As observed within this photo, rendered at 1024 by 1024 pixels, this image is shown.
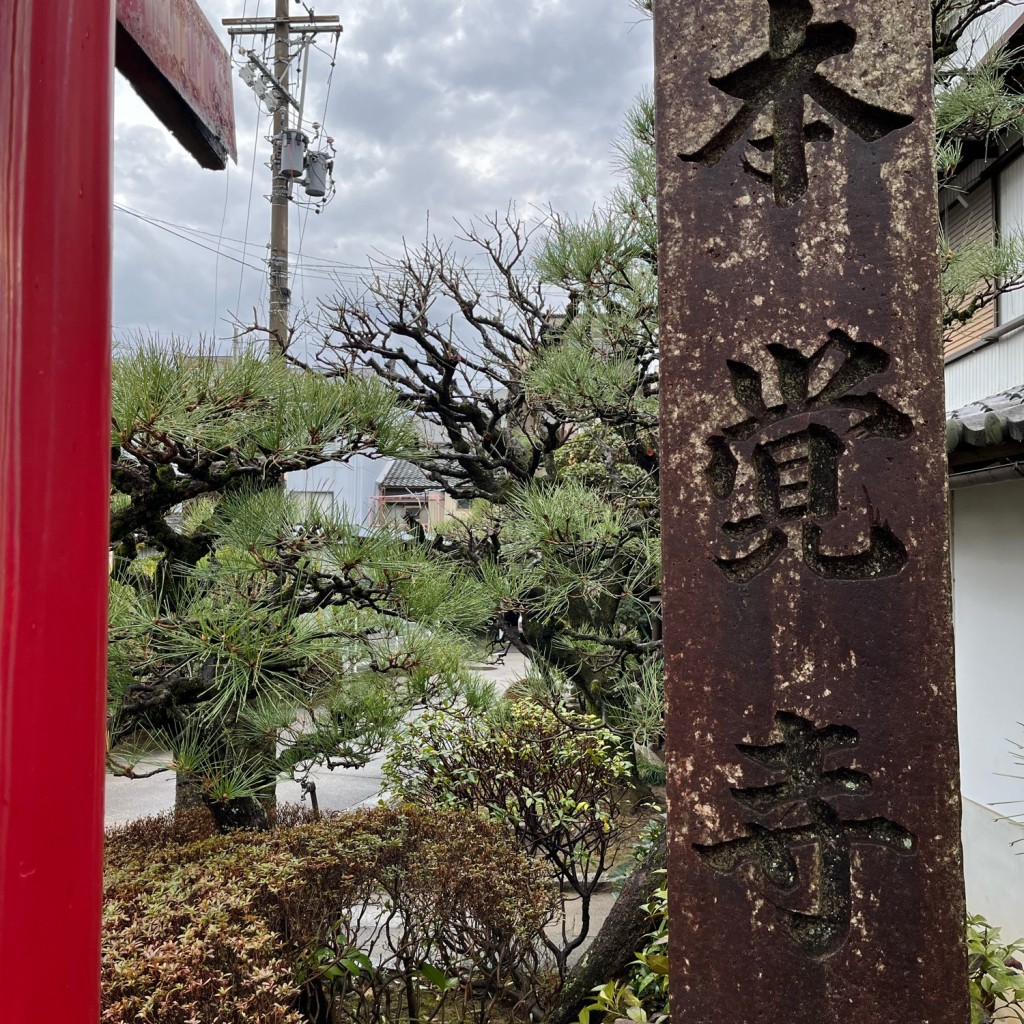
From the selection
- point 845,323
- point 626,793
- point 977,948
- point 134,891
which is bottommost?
point 626,793

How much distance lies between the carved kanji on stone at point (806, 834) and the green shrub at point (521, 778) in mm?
2589

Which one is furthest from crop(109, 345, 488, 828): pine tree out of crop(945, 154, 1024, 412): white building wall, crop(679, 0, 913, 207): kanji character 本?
crop(945, 154, 1024, 412): white building wall

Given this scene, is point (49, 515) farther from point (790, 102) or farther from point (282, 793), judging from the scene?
point (282, 793)

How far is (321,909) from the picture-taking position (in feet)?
10.7

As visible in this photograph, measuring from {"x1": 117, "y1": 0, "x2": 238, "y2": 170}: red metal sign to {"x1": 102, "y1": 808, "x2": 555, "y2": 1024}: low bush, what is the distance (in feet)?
8.09

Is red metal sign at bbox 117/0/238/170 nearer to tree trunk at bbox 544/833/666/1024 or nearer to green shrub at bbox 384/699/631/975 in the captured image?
green shrub at bbox 384/699/631/975

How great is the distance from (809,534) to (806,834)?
2.49 ft

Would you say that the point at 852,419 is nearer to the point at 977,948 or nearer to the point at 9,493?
the point at 9,493

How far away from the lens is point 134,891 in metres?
3.06

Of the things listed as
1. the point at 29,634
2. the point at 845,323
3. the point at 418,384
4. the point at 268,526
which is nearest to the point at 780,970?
the point at 845,323

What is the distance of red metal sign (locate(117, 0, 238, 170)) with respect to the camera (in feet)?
6.20

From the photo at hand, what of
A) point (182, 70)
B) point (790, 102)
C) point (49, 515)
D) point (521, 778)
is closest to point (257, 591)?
point (49, 515)

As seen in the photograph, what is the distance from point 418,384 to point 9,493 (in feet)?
14.0

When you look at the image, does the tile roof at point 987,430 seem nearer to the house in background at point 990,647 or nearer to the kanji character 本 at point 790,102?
the house in background at point 990,647
